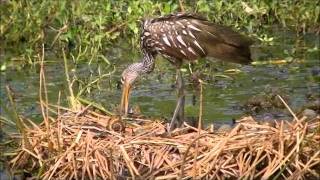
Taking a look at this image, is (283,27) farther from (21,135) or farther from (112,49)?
(21,135)

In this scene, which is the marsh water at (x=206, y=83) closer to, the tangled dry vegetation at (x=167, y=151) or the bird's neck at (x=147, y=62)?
the bird's neck at (x=147, y=62)

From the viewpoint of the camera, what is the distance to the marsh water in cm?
866

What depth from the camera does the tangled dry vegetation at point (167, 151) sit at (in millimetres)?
6355

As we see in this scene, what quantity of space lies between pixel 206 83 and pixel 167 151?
9.62 ft

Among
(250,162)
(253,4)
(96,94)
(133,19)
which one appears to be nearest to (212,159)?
(250,162)

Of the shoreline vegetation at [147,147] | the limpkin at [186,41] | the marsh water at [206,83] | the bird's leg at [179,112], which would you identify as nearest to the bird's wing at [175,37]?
the limpkin at [186,41]

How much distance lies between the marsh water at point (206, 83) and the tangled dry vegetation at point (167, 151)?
1.33 meters

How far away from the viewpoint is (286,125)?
6.75 meters

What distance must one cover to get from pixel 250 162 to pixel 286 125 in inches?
20.7

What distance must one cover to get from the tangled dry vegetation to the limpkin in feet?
1.42

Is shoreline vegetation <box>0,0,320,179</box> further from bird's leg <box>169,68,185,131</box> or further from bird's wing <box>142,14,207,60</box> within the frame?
bird's wing <box>142,14,207,60</box>

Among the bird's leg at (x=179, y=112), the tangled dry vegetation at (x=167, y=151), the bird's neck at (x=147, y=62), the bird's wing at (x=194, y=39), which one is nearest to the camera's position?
the tangled dry vegetation at (x=167, y=151)

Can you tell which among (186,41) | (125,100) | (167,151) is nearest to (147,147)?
(167,151)

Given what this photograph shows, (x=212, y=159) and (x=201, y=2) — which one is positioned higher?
(x=201, y=2)
